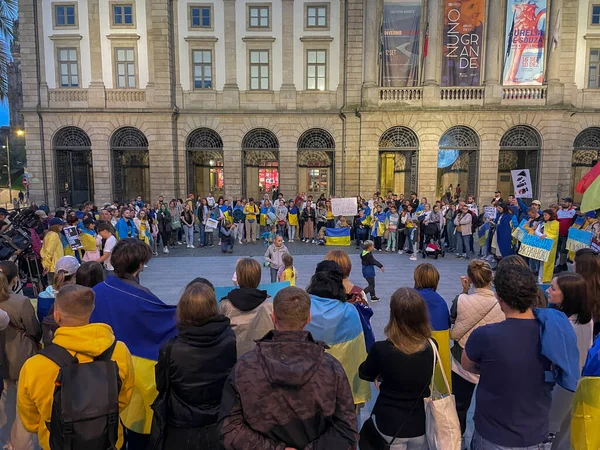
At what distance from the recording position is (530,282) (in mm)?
2682

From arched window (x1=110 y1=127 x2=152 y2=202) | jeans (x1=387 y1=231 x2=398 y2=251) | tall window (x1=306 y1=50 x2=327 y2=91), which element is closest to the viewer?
jeans (x1=387 y1=231 x2=398 y2=251)

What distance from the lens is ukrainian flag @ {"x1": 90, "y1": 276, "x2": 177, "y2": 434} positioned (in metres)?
3.41

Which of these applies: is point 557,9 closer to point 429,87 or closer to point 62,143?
point 429,87

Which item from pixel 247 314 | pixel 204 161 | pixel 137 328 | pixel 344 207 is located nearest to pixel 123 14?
pixel 204 161

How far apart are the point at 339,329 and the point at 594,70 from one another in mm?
28824

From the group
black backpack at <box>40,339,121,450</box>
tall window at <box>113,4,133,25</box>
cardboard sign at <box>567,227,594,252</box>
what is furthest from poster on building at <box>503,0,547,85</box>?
black backpack at <box>40,339,121,450</box>

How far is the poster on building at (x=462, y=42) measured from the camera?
77.9 ft

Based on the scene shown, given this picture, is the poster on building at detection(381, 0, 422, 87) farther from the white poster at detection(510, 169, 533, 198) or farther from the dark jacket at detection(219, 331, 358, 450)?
the dark jacket at detection(219, 331, 358, 450)

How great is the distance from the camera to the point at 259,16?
25312 mm

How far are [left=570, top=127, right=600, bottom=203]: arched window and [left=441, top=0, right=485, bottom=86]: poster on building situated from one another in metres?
7.47

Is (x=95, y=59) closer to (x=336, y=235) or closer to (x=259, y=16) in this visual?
(x=259, y=16)

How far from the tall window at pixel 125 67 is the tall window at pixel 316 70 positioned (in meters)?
10.8

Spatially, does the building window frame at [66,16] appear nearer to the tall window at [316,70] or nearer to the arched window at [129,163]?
the arched window at [129,163]

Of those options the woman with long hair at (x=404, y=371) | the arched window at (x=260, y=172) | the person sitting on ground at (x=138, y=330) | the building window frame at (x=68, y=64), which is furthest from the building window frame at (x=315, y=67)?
the woman with long hair at (x=404, y=371)
